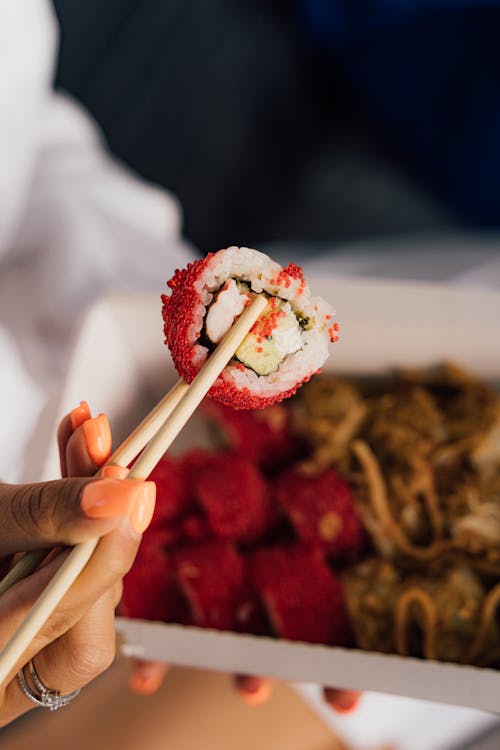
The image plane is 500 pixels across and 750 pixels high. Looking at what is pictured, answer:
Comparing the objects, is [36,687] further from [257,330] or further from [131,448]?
[257,330]

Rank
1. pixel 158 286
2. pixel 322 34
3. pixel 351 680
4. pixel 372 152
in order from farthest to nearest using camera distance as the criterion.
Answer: pixel 372 152, pixel 322 34, pixel 158 286, pixel 351 680

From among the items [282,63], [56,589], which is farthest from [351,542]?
[282,63]

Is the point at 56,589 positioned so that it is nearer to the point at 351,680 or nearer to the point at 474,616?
the point at 351,680

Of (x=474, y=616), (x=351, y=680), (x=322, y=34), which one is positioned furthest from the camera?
(x=322, y=34)

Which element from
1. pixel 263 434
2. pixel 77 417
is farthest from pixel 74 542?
pixel 263 434

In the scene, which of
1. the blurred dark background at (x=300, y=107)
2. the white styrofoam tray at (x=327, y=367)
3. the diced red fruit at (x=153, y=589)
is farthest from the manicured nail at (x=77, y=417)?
the blurred dark background at (x=300, y=107)

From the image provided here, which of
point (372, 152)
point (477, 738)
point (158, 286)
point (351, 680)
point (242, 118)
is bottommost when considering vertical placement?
point (477, 738)

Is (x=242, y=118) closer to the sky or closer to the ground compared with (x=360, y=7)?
closer to the ground
